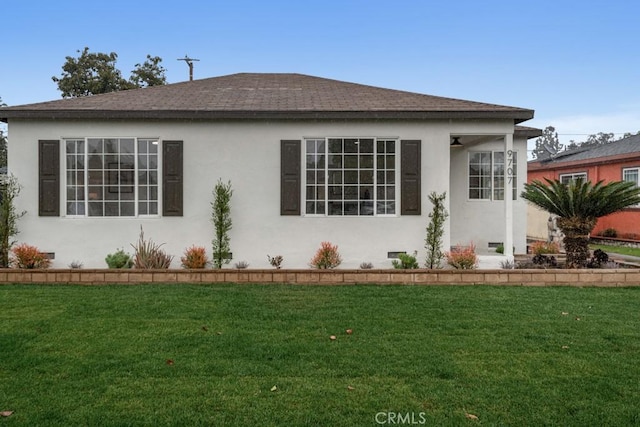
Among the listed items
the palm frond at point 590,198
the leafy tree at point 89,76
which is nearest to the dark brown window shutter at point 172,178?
the palm frond at point 590,198

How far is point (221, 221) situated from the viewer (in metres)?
7.79

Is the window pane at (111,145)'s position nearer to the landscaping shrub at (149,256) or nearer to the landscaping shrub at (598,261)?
the landscaping shrub at (149,256)

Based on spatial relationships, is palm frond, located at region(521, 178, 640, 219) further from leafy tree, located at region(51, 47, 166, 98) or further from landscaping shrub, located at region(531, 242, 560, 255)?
leafy tree, located at region(51, 47, 166, 98)

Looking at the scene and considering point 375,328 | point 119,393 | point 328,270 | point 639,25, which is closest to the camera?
point 119,393

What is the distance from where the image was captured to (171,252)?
26.5 feet

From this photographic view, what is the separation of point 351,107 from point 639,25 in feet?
51.3

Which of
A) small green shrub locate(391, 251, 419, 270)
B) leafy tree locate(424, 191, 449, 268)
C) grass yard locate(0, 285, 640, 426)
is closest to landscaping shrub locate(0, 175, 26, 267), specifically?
grass yard locate(0, 285, 640, 426)

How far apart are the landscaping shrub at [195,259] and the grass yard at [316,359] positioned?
1.56 metres

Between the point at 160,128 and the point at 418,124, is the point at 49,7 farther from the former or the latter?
the point at 418,124

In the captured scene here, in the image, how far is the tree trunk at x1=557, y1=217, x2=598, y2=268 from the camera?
754 cm

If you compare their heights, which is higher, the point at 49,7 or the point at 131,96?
the point at 49,7

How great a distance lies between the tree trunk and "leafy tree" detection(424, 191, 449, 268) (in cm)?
213

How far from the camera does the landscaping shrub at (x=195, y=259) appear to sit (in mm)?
7699

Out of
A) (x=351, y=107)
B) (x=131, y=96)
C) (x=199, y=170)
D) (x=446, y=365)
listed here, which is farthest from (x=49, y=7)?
(x=446, y=365)
